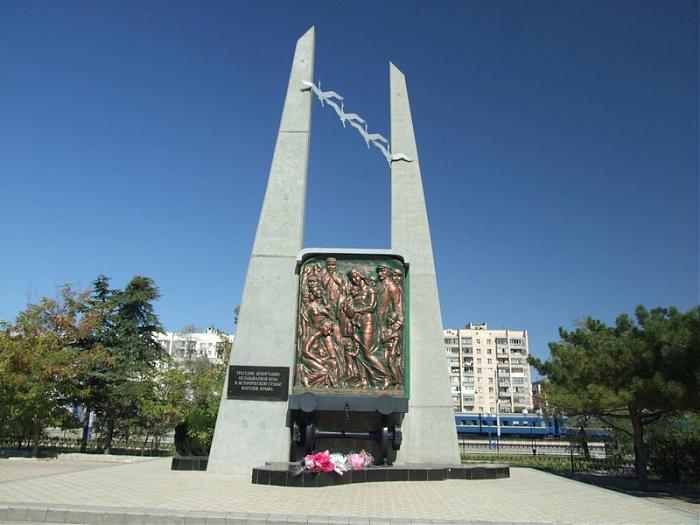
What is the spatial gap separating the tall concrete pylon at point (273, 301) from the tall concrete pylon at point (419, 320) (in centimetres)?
255

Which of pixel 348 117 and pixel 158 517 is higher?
pixel 348 117

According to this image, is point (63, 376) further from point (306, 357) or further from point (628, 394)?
point (628, 394)

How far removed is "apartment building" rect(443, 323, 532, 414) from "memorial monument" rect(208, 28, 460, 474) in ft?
207

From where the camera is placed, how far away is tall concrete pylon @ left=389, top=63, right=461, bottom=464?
39.0 feet

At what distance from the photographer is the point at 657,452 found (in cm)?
1812

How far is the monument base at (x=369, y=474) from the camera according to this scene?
9.45 m

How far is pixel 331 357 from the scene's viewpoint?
461 inches

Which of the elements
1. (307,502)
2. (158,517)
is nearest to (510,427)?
(307,502)

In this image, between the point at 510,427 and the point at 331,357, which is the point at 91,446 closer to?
the point at 331,357

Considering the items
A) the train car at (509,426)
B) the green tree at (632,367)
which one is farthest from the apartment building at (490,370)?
the green tree at (632,367)

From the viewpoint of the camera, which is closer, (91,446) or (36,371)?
(36,371)

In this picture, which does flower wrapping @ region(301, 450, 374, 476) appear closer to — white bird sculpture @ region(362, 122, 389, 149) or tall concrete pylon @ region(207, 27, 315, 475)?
tall concrete pylon @ region(207, 27, 315, 475)

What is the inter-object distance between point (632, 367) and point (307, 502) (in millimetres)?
11093

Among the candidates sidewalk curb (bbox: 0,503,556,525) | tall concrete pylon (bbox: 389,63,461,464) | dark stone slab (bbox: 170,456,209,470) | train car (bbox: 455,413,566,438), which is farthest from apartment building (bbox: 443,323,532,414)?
sidewalk curb (bbox: 0,503,556,525)
